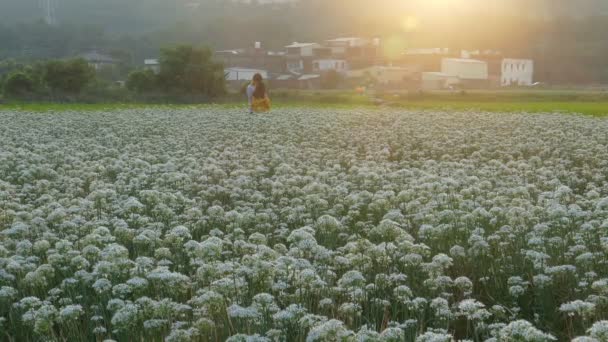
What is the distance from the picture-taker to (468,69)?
99.7 metres

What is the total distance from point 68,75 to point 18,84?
3.48 m

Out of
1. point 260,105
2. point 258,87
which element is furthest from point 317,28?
point 258,87

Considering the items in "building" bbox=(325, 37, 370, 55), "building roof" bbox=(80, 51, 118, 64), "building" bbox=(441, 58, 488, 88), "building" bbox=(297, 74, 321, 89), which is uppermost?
"building" bbox=(325, 37, 370, 55)

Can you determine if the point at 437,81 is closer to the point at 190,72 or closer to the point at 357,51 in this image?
the point at 357,51

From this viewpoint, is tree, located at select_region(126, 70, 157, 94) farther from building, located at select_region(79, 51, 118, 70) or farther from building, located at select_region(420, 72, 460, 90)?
building, located at select_region(79, 51, 118, 70)

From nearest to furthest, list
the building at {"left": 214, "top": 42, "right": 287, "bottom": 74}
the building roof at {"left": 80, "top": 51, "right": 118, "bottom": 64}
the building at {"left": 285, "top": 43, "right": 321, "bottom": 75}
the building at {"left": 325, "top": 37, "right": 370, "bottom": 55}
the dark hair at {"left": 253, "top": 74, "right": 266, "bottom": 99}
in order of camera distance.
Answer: the dark hair at {"left": 253, "top": 74, "right": 266, "bottom": 99}, the building roof at {"left": 80, "top": 51, "right": 118, "bottom": 64}, the building at {"left": 214, "top": 42, "right": 287, "bottom": 74}, the building at {"left": 285, "top": 43, "right": 321, "bottom": 75}, the building at {"left": 325, "top": 37, "right": 370, "bottom": 55}

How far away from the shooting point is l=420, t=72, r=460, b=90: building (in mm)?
90125

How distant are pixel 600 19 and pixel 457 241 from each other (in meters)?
123

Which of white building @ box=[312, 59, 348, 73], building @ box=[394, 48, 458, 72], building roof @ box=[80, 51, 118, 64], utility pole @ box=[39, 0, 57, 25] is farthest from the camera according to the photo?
utility pole @ box=[39, 0, 57, 25]

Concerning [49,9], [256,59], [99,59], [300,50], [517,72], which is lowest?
[517,72]

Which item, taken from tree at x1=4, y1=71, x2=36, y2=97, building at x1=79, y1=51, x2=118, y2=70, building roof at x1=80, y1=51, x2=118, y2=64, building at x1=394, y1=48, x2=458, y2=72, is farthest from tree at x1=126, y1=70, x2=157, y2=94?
building at x1=394, y1=48, x2=458, y2=72

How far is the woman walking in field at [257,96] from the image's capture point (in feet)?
103

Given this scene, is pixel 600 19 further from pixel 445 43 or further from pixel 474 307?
pixel 474 307

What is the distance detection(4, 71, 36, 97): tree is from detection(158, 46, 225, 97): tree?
9462 mm
